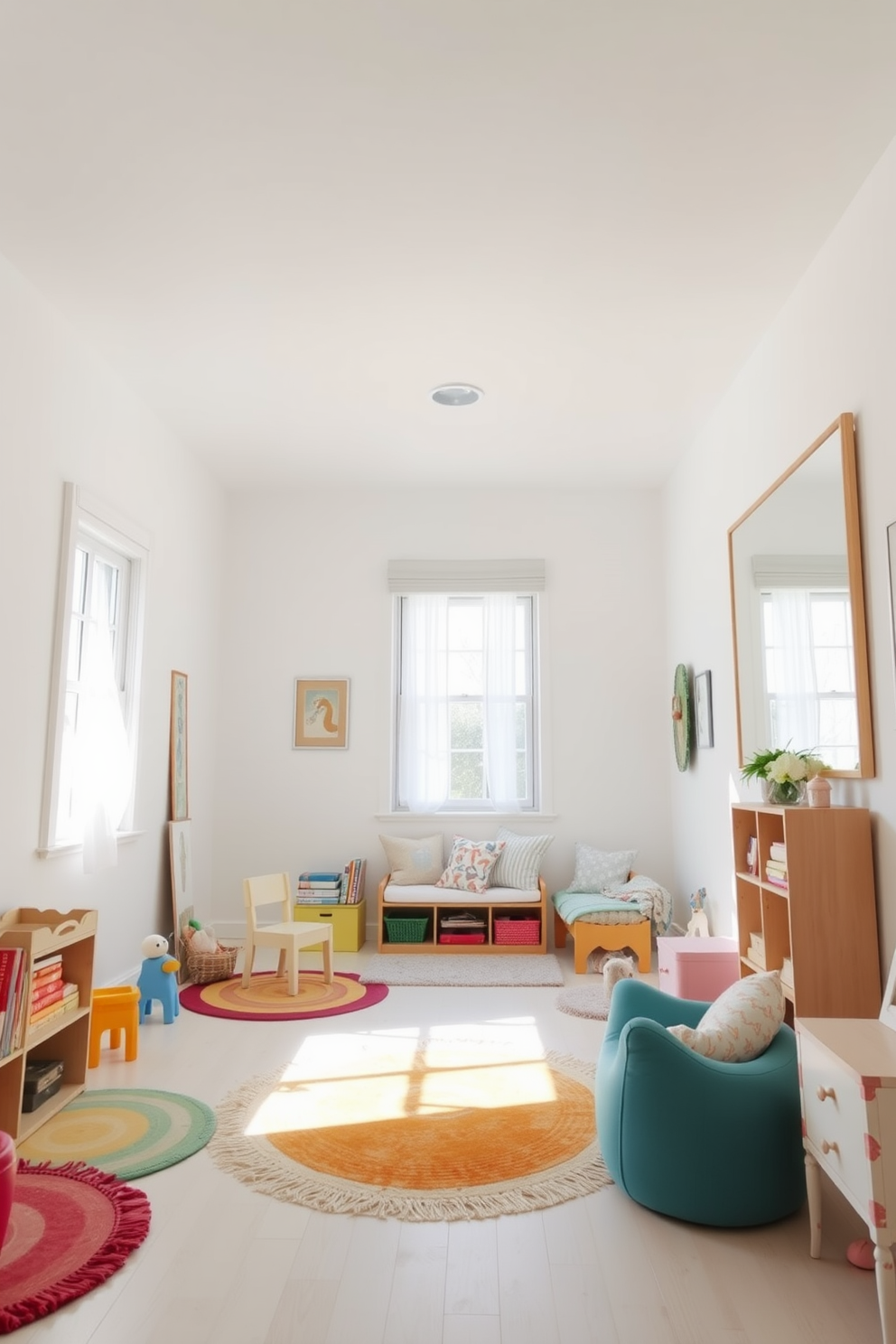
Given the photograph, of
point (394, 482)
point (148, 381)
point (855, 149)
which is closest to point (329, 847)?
point (394, 482)

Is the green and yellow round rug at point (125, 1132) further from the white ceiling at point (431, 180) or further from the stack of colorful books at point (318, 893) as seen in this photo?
the white ceiling at point (431, 180)

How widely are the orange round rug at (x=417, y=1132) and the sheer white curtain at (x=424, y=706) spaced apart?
2.60 m

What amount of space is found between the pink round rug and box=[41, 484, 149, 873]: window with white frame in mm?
1548

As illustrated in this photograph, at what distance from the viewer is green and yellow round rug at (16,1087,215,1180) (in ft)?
8.95

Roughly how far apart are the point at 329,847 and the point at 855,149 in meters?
4.91

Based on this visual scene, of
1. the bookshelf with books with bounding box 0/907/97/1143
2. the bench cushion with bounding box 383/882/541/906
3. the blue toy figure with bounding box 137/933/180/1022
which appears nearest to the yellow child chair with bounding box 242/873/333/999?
the blue toy figure with bounding box 137/933/180/1022

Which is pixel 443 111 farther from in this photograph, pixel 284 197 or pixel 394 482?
pixel 394 482

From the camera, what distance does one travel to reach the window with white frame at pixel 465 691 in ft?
20.7

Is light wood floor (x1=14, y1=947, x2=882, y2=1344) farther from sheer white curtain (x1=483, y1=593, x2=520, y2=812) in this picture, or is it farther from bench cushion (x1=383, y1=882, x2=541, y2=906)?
sheer white curtain (x1=483, y1=593, x2=520, y2=812)

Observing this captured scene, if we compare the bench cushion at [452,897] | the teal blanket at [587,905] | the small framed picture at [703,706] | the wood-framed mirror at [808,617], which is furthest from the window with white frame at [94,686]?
the small framed picture at [703,706]

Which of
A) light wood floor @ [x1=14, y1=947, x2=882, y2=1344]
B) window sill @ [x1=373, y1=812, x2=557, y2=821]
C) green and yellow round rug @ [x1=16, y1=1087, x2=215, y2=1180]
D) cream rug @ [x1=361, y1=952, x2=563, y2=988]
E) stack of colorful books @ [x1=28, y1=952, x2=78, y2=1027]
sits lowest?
A: light wood floor @ [x1=14, y1=947, x2=882, y2=1344]

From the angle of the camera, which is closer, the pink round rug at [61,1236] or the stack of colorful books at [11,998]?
the pink round rug at [61,1236]

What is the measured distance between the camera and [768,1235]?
2283mm

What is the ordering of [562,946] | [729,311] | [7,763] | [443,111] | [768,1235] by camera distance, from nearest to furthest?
[768,1235], [443,111], [7,763], [729,311], [562,946]
